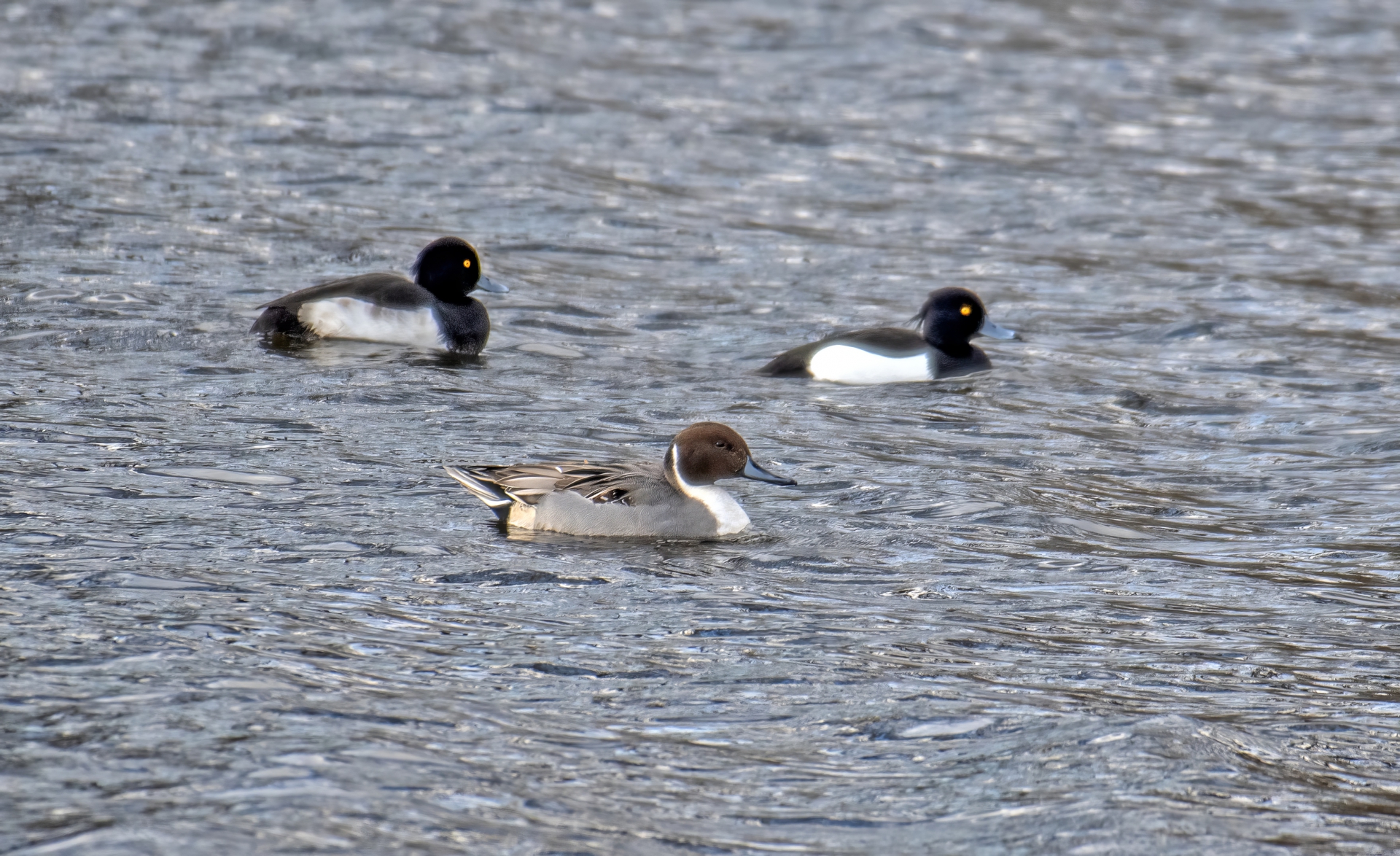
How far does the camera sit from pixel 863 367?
39.8ft

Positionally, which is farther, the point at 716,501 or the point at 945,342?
the point at 945,342

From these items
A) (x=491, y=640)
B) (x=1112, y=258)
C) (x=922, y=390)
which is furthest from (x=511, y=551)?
(x=1112, y=258)

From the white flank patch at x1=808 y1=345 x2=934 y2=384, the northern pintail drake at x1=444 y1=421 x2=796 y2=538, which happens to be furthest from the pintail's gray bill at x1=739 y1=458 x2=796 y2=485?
the white flank patch at x1=808 y1=345 x2=934 y2=384

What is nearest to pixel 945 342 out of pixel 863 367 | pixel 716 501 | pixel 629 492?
pixel 863 367

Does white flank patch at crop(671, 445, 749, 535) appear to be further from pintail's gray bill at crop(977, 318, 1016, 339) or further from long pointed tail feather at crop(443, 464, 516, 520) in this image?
pintail's gray bill at crop(977, 318, 1016, 339)

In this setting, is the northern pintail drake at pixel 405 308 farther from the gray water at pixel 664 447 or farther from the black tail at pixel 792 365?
the black tail at pixel 792 365

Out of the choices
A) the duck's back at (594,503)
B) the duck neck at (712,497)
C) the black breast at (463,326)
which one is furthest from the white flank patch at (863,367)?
the duck's back at (594,503)

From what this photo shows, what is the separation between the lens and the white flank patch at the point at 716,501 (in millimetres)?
8391

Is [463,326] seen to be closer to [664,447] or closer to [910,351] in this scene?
[664,447]

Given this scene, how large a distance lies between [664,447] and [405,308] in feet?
9.48

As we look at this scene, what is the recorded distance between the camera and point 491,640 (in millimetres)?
6770

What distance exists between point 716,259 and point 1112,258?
11.0ft

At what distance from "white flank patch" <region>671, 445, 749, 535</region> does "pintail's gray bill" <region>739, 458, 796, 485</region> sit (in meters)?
0.14

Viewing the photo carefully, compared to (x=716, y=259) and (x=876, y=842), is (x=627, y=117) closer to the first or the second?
(x=716, y=259)
